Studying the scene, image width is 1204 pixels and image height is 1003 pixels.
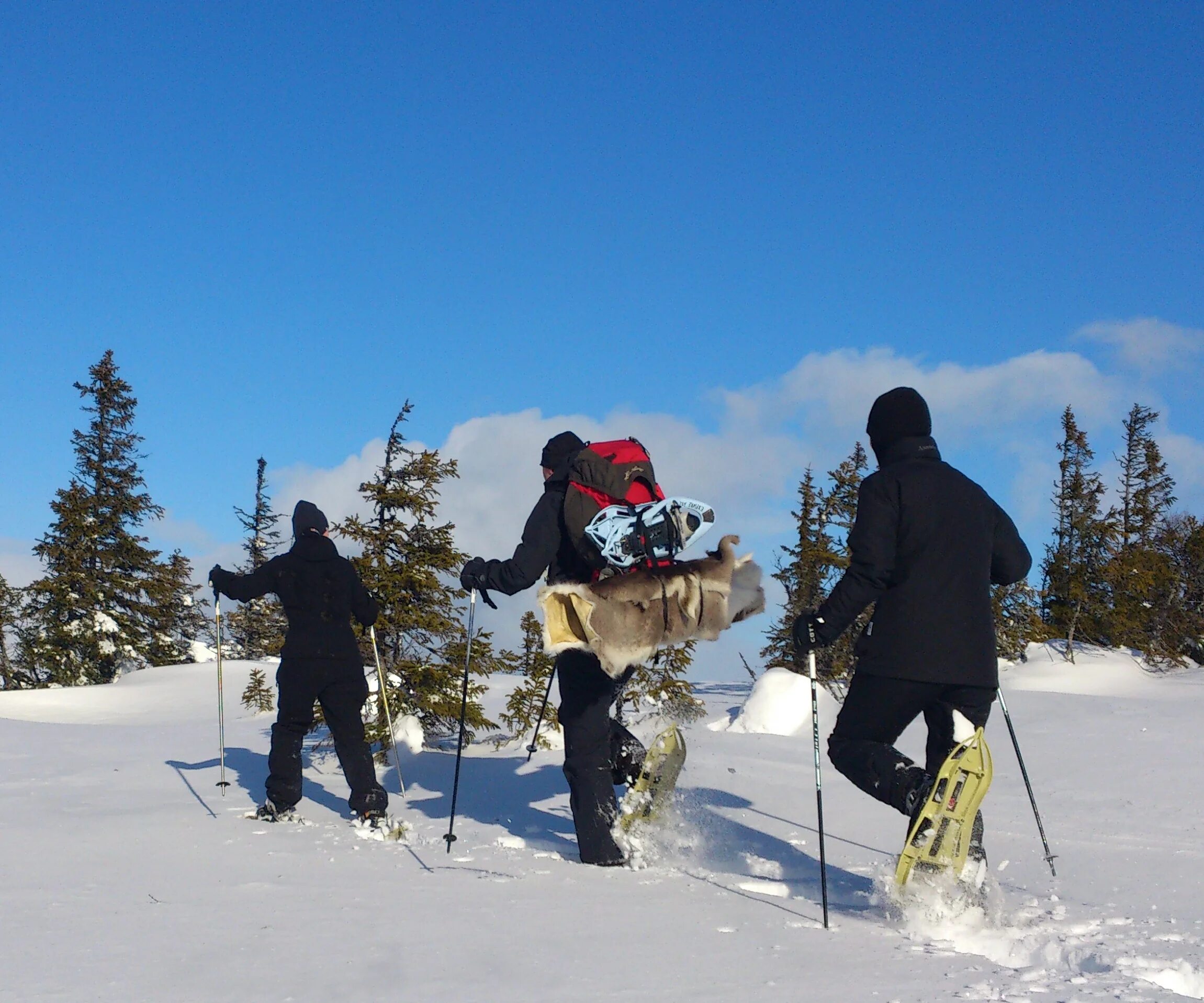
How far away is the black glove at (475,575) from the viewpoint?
17.5ft

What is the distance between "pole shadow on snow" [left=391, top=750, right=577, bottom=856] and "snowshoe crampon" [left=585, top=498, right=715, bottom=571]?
176 cm

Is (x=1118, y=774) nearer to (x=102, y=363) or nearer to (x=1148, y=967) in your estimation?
(x=1148, y=967)

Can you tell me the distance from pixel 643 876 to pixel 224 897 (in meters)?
1.88

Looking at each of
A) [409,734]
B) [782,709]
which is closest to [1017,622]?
[782,709]

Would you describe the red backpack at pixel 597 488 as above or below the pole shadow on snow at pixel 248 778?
above

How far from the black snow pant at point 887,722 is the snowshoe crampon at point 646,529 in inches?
44.7

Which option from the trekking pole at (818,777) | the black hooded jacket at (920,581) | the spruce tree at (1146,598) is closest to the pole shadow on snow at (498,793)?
the trekking pole at (818,777)

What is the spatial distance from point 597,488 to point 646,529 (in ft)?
1.10

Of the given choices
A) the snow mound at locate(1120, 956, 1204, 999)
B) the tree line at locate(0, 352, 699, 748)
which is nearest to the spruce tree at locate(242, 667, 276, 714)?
the tree line at locate(0, 352, 699, 748)

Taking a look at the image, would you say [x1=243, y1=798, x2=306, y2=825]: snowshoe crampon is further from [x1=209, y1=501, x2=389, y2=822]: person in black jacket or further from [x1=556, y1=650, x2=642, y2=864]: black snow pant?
[x1=556, y1=650, x2=642, y2=864]: black snow pant

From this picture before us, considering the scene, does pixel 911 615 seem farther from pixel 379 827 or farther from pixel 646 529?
pixel 379 827

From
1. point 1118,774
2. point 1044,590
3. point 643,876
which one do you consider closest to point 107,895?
point 643,876

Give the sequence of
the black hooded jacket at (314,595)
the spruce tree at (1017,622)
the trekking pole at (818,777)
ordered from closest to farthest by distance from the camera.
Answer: the trekking pole at (818,777), the black hooded jacket at (314,595), the spruce tree at (1017,622)

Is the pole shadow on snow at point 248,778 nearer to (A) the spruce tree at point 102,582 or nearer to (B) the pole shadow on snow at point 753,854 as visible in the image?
(B) the pole shadow on snow at point 753,854
